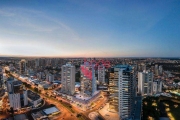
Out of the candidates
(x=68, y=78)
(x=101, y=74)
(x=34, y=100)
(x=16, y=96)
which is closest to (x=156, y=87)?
(x=101, y=74)

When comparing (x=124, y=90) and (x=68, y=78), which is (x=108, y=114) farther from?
(x=68, y=78)

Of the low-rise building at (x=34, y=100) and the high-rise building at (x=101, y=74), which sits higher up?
the high-rise building at (x=101, y=74)

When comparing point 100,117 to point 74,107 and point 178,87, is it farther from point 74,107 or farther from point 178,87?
point 178,87

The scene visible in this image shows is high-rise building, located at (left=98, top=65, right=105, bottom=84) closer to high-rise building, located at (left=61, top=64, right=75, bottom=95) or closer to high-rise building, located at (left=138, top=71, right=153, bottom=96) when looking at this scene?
high-rise building, located at (left=138, top=71, right=153, bottom=96)

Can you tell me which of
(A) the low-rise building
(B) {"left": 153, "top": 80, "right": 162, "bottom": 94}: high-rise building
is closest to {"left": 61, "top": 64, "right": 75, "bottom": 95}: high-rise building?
(A) the low-rise building

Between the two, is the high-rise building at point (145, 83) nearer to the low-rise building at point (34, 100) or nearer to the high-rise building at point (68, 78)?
the high-rise building at point (68, 78)

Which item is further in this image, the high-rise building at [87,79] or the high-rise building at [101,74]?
the high-rise building at [101,74]

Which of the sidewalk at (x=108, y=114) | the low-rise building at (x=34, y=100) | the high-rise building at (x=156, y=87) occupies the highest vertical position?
the high-rise building at (x=156, y=87)

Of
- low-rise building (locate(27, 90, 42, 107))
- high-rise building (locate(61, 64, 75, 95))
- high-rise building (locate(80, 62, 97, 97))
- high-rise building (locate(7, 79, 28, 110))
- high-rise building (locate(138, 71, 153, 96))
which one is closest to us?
high-rise building (locate(7, 79, 28, 110))

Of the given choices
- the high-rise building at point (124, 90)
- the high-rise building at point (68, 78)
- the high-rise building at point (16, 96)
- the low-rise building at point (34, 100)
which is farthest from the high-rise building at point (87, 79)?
the high-rise building at point (16, 96)
